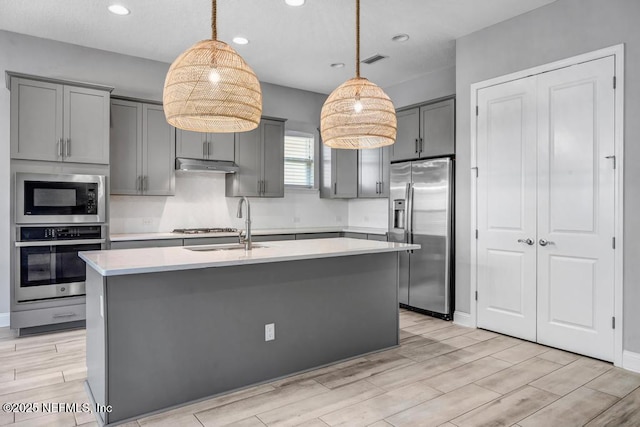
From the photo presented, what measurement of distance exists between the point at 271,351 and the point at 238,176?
9.64 ft

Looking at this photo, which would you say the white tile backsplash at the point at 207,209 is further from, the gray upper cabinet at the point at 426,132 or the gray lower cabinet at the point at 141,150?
the gray upper cabinet at the point at 426,132

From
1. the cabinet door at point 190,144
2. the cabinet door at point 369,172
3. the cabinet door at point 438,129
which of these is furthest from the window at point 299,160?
the cabinet door at point 438,129

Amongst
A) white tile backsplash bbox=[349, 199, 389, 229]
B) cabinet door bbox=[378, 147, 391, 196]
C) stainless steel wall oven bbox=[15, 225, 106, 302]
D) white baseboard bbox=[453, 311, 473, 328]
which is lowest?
white baseboard bbox=[453, 311, 473, 328]

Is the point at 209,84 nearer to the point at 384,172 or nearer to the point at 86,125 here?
the point at 86,125

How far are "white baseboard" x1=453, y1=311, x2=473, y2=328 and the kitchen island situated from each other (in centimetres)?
130

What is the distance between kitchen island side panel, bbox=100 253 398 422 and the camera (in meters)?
2.30

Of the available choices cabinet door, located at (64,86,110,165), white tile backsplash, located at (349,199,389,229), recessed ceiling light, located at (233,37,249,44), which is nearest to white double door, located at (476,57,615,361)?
white tile backsplash, located at (349,199,389,229)

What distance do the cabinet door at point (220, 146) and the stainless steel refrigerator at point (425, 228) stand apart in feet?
6.81

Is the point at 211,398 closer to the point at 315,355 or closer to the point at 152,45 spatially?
the point at 315,355

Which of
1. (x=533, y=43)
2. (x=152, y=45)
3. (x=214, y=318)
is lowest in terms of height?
(x=214, y=318)

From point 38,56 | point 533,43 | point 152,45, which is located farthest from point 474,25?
point 38,56

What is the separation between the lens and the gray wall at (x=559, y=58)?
9.85ft

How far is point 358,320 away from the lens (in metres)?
3.31

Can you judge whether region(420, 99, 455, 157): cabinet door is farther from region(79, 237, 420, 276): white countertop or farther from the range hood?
the range hood
